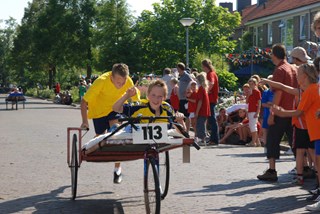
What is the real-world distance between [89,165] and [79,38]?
59447 millimetres

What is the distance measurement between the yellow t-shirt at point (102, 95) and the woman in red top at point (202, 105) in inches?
274

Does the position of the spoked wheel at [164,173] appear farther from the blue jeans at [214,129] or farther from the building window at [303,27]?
the building window at [303,27]

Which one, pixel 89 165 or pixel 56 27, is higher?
pixel 56 27

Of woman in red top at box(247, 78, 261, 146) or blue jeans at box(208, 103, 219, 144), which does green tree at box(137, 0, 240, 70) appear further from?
woman in red top at box(247, 78, 261, 146)

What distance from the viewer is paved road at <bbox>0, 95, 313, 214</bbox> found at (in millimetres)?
8320

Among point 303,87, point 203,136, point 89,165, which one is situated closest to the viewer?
point 303,87

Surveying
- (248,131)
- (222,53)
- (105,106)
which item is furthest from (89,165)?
(222,53)

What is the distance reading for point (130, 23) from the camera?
55.9m

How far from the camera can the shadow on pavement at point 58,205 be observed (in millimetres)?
8148

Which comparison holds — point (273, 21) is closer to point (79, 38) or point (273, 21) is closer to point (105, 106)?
point (79, 38)

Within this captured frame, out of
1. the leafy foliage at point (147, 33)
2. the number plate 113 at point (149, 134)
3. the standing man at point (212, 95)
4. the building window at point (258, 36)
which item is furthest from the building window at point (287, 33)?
the number plate 113 at point (149, 134)

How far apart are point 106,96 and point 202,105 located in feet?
23.9

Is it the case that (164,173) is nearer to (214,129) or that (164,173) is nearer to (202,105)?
(202,105)

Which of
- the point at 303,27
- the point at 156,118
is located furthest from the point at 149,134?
the point at 303,27
